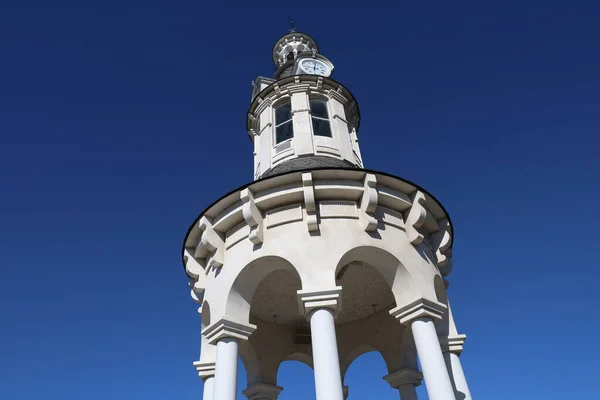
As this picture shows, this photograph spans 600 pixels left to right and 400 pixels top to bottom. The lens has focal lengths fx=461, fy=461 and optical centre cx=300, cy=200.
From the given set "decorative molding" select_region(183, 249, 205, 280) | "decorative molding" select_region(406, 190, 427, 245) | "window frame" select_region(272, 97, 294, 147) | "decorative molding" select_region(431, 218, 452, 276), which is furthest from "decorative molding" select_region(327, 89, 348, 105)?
"decorative molding" select_region(183, 249, 205, 280)

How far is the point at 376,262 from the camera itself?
436 inches

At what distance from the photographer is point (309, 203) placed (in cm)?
1085

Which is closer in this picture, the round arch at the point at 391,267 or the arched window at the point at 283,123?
the round arch at the point at 391,267

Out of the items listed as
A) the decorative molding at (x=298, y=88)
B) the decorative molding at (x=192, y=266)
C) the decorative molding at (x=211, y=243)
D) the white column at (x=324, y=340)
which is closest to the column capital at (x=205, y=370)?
the decorative molding at (x=192, y=266)

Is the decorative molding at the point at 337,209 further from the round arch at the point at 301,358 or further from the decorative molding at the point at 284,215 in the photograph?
the round arch at the point at 301,358

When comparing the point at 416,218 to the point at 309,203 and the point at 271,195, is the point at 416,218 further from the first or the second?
the point at 271,195

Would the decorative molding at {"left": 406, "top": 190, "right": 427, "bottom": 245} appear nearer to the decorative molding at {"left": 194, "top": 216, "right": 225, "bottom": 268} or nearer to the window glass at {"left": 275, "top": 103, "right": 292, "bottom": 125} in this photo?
the decorative molding at {"left": 194, "top": 216, "right": 225, "bottom": 268}

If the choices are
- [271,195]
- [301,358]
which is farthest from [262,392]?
[271,195]

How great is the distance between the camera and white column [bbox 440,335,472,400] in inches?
420

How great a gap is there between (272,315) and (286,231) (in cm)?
515

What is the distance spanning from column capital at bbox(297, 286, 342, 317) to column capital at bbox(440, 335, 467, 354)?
337 centimetres

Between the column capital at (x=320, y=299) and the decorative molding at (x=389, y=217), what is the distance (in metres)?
2.40

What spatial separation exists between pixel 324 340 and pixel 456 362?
3978 millimetres

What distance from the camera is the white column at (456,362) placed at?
10.7 meters
